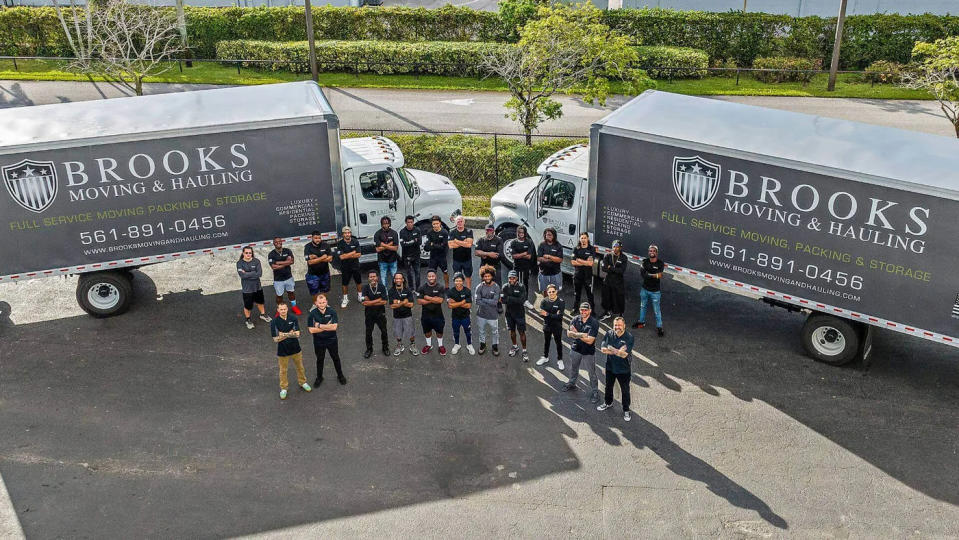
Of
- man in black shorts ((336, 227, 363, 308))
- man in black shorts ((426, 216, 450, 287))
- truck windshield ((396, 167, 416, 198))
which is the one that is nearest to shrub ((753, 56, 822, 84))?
truck windshield ((396, 167, 416, 198))

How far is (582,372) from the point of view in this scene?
13562mm

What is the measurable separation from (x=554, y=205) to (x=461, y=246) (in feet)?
6.92

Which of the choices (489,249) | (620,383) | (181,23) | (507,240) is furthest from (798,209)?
(181,23)

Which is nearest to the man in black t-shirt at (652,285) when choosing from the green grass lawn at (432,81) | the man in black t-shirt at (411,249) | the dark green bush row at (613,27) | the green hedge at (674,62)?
the man in black t-shirt at (411,249)

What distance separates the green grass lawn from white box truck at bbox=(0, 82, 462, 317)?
1549 cm

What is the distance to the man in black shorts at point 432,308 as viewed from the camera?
13.4 m

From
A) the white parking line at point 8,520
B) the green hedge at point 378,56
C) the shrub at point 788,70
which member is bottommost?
the white parking line at point 8,520

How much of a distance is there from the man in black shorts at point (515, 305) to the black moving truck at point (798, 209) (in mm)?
2720

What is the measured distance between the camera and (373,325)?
13.6 metres

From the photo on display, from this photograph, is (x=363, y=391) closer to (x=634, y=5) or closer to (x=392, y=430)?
(x=392, y=430)

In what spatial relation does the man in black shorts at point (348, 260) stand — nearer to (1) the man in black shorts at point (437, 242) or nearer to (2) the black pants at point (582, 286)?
(1) the man in black shorts at point (437, 242)

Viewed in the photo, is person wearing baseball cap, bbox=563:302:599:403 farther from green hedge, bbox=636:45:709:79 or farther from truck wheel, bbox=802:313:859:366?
green hedge, bbox=636:45:709:79

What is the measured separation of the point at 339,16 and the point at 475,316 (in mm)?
23103

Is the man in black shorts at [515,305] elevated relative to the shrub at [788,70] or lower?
lower
